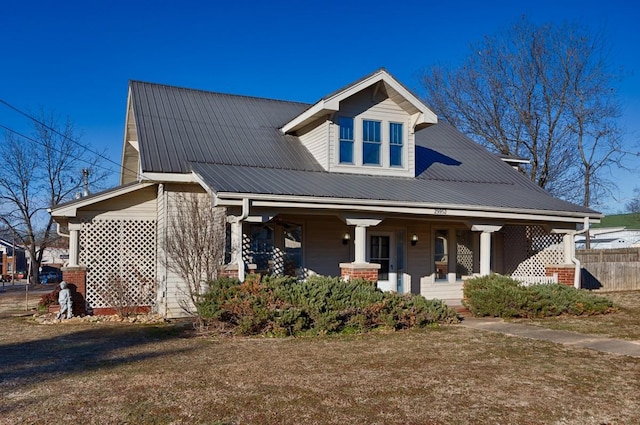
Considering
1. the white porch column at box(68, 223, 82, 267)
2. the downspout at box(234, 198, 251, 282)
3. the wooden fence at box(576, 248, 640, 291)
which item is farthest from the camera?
the wooden fence at box(576, 248, 640, 291)

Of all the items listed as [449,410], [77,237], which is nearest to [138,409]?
[449,410]

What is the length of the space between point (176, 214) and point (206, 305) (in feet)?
12.1

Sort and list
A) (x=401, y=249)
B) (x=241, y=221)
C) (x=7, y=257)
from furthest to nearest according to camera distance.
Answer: (x=7, y=257), (x=401, y=249), (x=241, y=221)

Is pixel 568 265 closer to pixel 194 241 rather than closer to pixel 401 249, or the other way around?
pixel 401 249

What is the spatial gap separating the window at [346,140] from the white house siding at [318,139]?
44 centimetres

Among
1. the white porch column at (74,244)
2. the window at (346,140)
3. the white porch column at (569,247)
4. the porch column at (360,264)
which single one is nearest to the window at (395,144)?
the window at (346,140)

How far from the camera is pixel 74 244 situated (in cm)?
1404

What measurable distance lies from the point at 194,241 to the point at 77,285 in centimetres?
327

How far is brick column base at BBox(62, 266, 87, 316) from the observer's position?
13781mm

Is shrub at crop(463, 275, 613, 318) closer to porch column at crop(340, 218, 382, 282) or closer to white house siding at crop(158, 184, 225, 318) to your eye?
porch column at crop(340, 218, 382, 282)

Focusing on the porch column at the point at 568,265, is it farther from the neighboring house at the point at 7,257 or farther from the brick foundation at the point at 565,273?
the neighboring house at the point at 7,257

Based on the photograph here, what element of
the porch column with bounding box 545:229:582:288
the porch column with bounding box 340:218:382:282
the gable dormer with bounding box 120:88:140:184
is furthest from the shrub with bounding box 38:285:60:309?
the porch column with bounding box 545:229:582:288

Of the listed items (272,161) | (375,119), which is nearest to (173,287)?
(272,161)

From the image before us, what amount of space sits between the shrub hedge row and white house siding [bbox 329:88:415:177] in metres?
4.86
